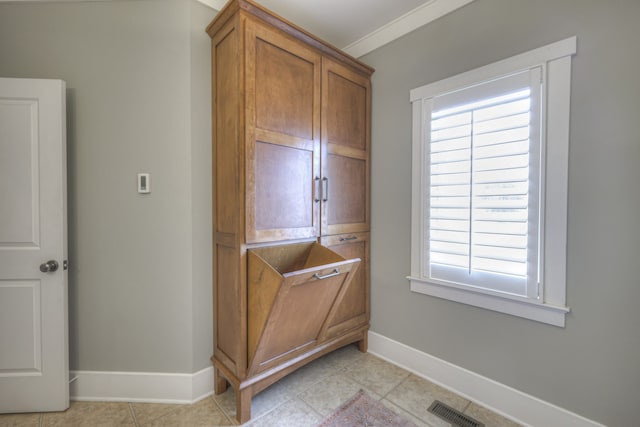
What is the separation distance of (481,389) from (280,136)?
210cm

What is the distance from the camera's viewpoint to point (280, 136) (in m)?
1.75

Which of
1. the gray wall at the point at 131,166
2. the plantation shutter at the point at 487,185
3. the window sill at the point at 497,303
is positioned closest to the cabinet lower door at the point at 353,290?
the window sill at the point at 497,303

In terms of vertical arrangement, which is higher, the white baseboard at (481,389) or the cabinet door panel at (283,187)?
the cabinet door panel at (283,187)

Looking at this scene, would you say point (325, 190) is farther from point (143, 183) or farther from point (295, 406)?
point (295, 406)

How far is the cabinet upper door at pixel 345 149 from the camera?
2.05 meters

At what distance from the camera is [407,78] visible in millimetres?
2158

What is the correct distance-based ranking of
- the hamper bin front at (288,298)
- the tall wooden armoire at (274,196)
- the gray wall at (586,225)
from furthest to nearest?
the tall wooden armoire at (274,196) < the hamper bin front at (288,298) < the gray wall at (586,225)

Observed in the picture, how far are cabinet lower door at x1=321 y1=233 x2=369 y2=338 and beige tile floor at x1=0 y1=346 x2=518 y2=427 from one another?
0.36 m

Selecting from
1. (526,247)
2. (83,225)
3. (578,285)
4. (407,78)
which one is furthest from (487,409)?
(83,225)

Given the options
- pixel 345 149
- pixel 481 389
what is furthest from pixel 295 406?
pixel 345 149

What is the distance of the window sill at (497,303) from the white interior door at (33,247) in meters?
2.41

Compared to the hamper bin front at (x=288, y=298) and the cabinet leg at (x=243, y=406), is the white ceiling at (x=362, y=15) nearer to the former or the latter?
the hamper bin front at (x=288, y=298)

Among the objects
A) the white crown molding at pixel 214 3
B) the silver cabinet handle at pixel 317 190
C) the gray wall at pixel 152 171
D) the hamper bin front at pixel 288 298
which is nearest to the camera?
the hamper bin front at pixel 288 298

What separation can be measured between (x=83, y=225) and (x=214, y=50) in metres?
1.44
